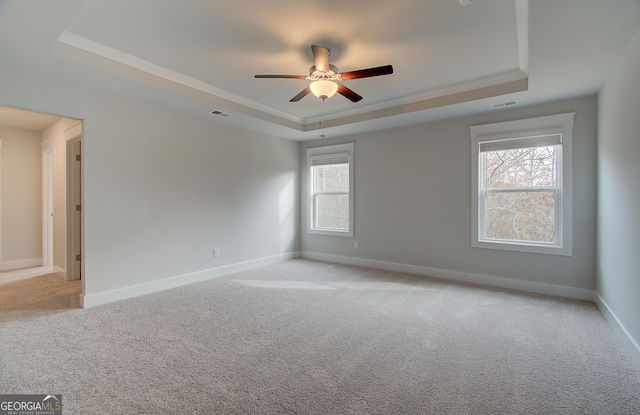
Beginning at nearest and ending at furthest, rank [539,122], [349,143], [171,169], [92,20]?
[92,20] < [539,122] < [171,169] < [349,143]

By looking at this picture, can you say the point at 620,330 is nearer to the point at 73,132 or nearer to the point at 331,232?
the point at 331,232

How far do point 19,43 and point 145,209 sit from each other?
6.49ft

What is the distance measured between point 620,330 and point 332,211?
426cm

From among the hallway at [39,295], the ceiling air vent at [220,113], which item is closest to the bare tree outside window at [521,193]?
the ceiling air vent at [220,113]

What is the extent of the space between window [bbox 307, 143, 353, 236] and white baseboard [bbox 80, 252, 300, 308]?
1.22 metres

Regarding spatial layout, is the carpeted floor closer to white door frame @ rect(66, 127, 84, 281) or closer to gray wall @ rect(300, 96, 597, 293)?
gray wall @ rect(300, 96, 597, 293)

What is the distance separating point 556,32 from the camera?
7.22 feet

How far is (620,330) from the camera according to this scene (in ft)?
8.38

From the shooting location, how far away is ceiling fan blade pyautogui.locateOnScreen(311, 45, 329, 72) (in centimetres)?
256

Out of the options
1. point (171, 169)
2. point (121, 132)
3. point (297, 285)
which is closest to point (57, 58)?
point (121, 132)

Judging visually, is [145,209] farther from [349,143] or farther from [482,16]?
[482,16]

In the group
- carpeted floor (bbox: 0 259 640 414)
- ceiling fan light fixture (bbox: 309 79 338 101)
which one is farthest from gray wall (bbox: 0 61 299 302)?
ceiling fan light fixture (bbox: 309 79 338 101)

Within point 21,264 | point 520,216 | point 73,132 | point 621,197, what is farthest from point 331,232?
point 21,264

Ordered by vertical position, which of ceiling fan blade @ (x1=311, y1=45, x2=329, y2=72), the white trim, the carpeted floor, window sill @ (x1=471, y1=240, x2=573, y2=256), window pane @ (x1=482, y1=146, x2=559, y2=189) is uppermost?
ceiling fan blade @ (x1=311, y1=45, x2=329, y2=72)
